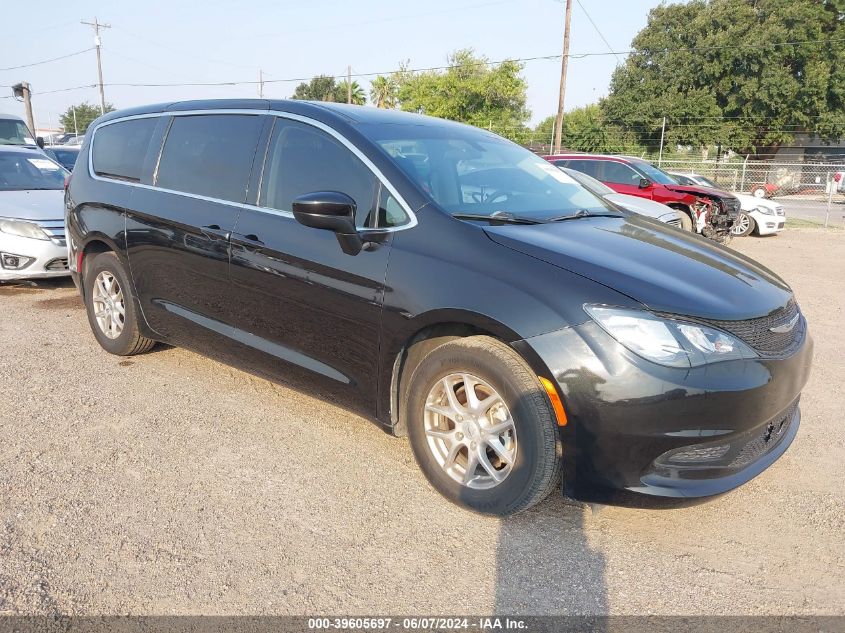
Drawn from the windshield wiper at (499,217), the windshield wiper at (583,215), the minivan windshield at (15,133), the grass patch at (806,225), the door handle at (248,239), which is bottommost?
the grass patch at (806,225)

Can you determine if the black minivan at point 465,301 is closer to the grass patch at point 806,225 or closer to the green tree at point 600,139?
the grass patch at point 806,225

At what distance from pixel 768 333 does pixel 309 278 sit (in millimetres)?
2091

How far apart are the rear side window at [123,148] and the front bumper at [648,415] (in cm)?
325

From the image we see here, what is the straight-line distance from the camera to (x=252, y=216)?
3621mm

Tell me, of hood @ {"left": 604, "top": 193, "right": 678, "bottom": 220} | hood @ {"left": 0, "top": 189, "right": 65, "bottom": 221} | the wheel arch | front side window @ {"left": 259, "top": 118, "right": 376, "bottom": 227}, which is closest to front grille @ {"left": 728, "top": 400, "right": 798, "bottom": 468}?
the wheel arch

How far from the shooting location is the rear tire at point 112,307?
4.60 meters

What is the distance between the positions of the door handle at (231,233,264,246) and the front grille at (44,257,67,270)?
424 cm

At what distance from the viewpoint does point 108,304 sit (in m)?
4.83

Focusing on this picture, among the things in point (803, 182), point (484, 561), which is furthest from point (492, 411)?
point (803, 182)

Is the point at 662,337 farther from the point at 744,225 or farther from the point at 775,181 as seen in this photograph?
the point at 775,181

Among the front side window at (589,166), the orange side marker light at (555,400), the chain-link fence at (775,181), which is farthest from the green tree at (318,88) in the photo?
the orange side marker light at (555,400)

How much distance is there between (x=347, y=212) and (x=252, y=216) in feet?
2.73

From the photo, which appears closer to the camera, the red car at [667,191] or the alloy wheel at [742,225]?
the red car at [667,191]

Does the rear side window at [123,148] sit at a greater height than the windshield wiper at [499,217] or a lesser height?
greater
